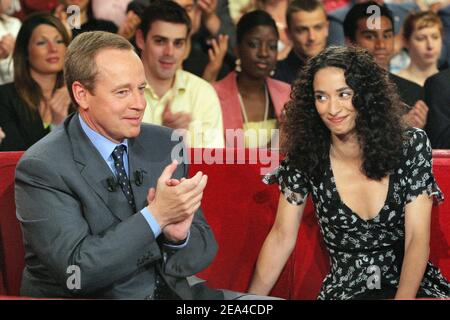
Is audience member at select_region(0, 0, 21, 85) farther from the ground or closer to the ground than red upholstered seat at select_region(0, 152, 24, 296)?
farther from the ground

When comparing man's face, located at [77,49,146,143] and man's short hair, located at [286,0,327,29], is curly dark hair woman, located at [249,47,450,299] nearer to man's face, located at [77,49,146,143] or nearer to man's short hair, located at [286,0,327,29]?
man's face, located at [77,49,146,143]

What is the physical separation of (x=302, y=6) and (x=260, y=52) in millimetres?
270

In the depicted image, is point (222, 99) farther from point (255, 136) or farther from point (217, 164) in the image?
point (217, 164)

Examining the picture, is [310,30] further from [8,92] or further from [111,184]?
[111,184]

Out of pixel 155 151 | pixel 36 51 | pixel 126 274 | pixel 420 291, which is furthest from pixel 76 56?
pixel 36 51

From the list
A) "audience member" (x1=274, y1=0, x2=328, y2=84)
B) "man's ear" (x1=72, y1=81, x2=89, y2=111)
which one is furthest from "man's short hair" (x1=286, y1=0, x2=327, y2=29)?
"man's ear" (x1=72, y1=81, x2=89, y2=111)

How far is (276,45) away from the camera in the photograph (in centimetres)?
316

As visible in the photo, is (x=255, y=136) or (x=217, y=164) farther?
(x=255, y=136)

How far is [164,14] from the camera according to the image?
3.00 metres

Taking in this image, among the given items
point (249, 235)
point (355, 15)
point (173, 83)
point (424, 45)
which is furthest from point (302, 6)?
point (249, 235)

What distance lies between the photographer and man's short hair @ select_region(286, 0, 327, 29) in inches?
127

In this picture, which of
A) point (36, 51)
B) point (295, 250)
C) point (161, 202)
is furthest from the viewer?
point (36, 51)

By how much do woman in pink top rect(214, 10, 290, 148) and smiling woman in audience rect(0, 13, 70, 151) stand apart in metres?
0.60

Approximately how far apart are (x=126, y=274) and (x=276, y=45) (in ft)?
5.94
